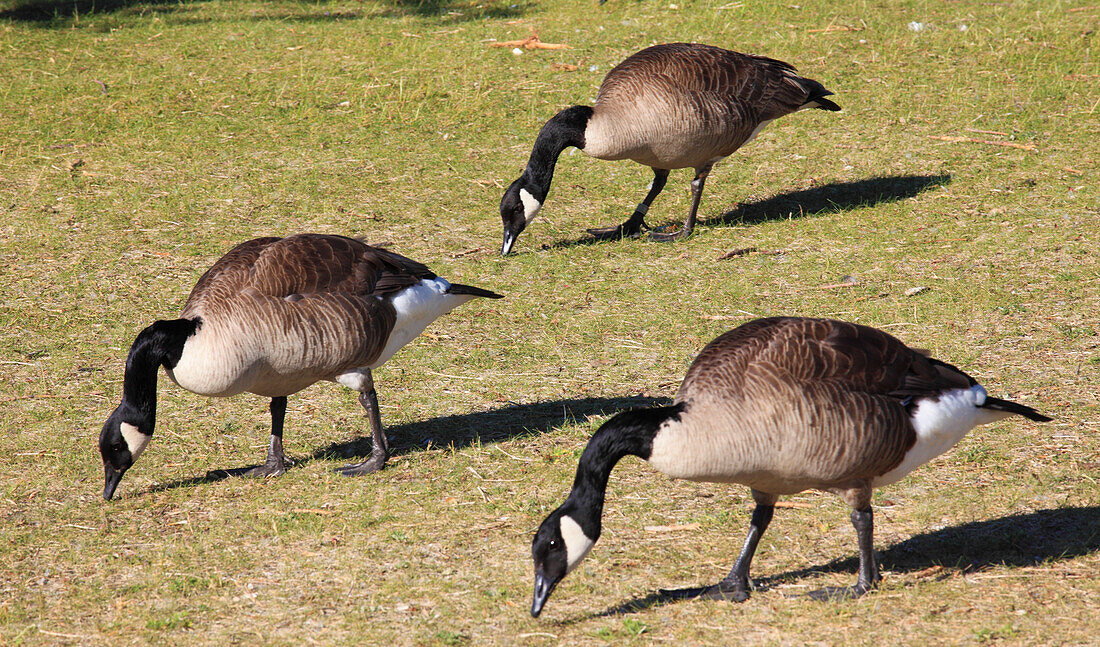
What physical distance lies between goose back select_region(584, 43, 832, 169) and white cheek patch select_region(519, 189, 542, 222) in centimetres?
57

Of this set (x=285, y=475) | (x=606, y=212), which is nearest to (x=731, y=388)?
(x=285, y=475)

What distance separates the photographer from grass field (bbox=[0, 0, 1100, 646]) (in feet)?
15.2

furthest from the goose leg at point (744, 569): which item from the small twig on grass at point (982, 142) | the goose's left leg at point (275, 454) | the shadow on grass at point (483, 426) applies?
the small twig on grass at point (982, 142)

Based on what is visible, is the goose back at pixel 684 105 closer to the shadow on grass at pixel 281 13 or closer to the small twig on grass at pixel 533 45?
the small twig on grass at pixel 533 45

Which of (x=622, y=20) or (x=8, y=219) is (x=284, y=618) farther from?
(x=622, y=20)

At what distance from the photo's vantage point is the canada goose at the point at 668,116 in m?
8.23

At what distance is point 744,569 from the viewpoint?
4496 mm

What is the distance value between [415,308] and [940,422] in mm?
2706

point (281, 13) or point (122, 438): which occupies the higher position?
point (281, 13)

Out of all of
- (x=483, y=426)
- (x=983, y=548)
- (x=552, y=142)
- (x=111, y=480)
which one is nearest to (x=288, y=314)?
(x=111, y=480)

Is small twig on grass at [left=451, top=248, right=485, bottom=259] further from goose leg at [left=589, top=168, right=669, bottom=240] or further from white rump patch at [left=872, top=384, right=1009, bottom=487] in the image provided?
white rump patch at [left=872, top=384, right=1009, bottom=487]

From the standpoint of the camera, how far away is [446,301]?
19.6 feet

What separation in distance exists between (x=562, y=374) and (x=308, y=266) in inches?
77.8

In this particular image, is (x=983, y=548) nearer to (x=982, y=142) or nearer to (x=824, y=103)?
(x=824, y=103)
